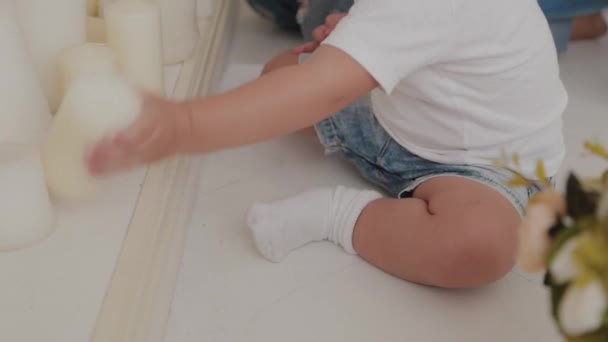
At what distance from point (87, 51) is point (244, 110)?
0.19 m

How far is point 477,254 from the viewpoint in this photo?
615 mm

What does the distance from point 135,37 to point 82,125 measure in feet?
0.66

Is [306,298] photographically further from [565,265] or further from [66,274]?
[565,265]

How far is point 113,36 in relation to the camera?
0.69m

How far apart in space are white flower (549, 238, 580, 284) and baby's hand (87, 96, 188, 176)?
28cm

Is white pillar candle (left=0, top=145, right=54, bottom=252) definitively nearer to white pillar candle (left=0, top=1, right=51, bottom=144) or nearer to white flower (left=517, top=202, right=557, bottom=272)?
white pillar candle (left=0, top=1, right=51, bottom=144)

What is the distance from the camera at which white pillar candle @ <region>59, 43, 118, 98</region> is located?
2.05 feet

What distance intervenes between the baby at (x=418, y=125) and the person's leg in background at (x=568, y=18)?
38cm

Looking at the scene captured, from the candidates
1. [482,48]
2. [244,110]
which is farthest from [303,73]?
[482,48]

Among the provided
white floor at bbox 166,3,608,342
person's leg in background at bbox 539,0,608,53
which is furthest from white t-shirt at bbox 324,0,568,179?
person's leg in background at bbox 539,0,608,53

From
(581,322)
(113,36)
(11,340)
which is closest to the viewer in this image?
(581,322)

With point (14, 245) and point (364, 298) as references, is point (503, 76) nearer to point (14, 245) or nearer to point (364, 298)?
point (364, 298)

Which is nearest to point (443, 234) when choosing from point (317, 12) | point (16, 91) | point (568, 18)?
point (16, 91)

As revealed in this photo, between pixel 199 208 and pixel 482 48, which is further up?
pixel 482 48
